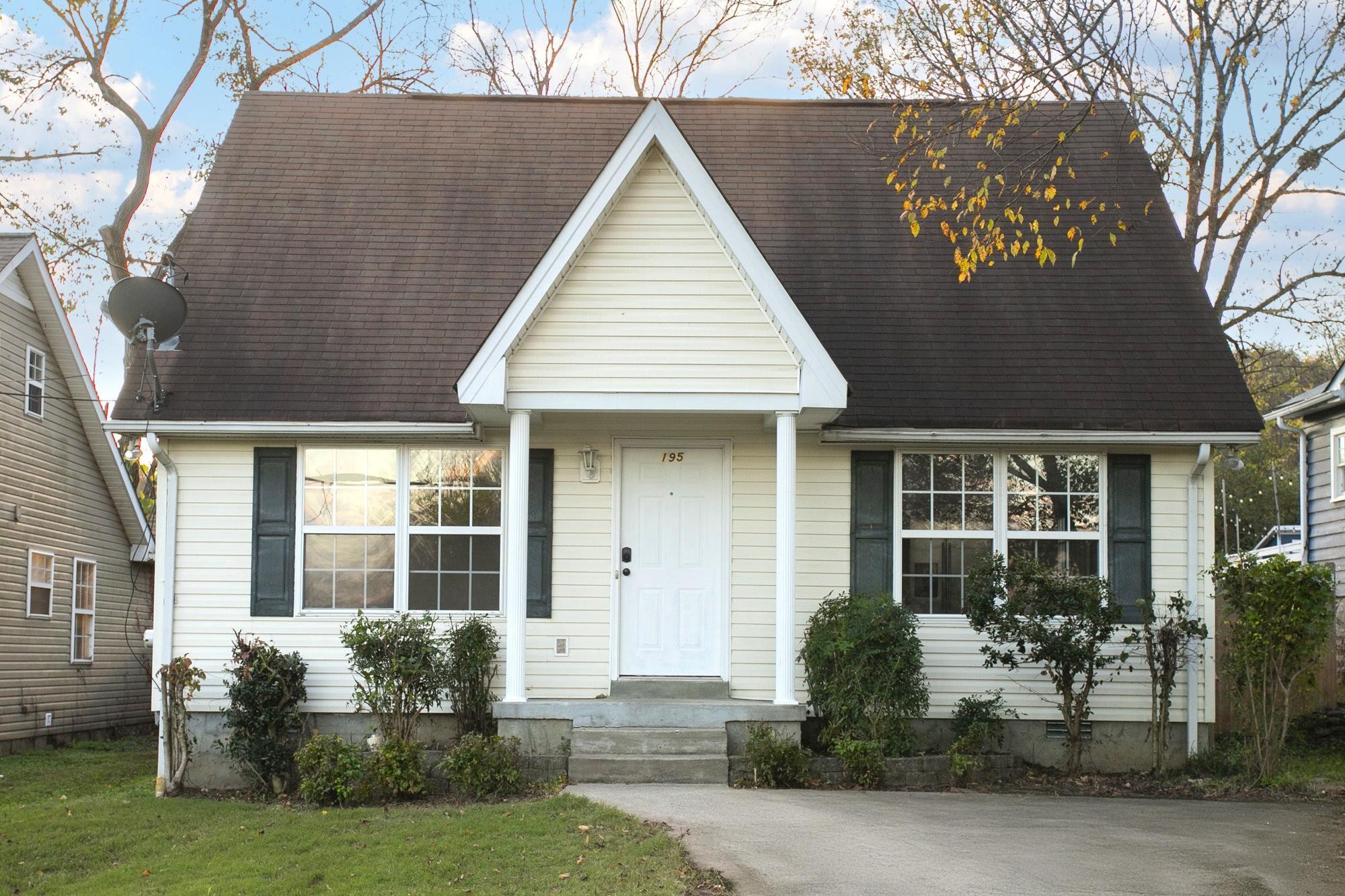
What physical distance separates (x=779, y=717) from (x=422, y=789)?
9.52 ft

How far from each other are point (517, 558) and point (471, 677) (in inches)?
49.9

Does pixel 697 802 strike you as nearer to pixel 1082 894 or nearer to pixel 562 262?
pixel 1082 894

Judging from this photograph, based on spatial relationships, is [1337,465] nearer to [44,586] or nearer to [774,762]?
[774,762]

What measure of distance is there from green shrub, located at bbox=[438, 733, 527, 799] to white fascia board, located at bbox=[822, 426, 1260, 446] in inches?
160

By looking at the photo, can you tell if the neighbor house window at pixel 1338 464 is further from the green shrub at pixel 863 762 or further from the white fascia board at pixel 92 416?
the white fascia board at pixel 92 416

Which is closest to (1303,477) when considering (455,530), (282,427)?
(455,530)

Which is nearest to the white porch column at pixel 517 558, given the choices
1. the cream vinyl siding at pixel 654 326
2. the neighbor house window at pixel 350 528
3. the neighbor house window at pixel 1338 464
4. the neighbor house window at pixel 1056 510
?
the cream vinyl siding at pixel 654 326

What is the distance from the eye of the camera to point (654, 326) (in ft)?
35.3

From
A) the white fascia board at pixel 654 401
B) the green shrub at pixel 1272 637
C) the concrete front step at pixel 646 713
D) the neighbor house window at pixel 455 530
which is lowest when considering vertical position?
the concrete front step at pixel 646 713

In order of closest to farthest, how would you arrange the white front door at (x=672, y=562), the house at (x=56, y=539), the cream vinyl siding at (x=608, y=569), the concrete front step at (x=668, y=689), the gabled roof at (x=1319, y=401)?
the concrete front step at (x=668, y=689), the cream vinyl siding at (x=608, y=569), the white front door at (x=672, y=562), the gabled roof at (x=1319, y=401), the house at (x=56, y=539)

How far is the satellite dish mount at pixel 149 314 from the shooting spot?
11.6m

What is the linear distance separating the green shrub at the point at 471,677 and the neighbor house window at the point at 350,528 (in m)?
1.07

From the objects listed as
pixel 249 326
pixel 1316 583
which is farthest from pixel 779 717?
pixel 249 326

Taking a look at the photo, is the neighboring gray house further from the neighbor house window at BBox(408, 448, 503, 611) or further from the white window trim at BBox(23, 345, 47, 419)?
the white window trim at BBox(23, 345, 47, 419)
